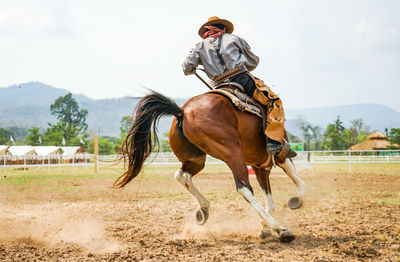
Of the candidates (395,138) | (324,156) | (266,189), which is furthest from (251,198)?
(395,138)

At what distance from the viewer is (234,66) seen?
470 centimetres

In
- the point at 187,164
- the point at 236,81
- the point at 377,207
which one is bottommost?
the point at 377,207

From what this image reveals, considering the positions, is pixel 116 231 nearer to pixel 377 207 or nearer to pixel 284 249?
pixel 284 249

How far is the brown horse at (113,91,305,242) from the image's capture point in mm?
4180

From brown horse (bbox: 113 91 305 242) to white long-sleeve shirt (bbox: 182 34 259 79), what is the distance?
0.50m

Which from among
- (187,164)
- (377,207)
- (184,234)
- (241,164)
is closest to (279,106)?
(241,164)

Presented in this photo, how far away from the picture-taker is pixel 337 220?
5863 mm

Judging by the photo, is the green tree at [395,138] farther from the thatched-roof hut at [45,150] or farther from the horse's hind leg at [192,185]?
the horse's hind leg at [192,185]

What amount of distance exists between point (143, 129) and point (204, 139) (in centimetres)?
88

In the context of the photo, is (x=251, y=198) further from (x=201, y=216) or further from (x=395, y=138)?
(x=395, y=138)

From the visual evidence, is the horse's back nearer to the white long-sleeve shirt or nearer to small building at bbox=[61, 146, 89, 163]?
the white long-sleeve shirt

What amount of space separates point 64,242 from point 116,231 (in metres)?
0.79

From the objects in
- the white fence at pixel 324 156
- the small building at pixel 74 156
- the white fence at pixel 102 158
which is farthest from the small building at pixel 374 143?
the small building at pixel 74 156

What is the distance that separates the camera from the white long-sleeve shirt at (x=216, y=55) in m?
4.69
